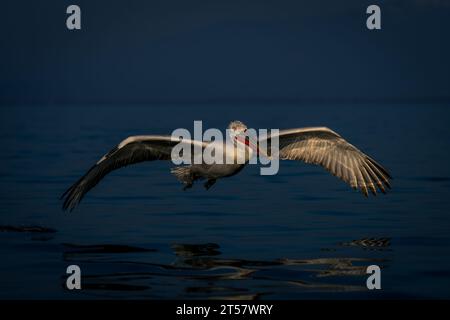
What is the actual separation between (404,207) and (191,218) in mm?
4695

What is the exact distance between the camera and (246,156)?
16.8 meters

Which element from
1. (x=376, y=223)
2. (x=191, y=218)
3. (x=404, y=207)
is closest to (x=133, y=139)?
(x=191, y=218)

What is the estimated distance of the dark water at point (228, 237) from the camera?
45.2ft

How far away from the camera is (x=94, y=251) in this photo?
16.2m

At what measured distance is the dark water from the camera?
13.8 metres

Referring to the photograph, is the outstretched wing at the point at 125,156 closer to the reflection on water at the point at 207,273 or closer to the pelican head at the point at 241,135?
the pelican head at the point at 241,135

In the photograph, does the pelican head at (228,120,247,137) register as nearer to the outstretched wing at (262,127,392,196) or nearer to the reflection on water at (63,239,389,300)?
the outstretched wing at (262,127,392,196)

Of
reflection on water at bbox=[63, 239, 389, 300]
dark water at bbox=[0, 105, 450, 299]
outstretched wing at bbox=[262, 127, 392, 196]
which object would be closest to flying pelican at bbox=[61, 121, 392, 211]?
outstretched wing at bbox=[262, 127, 392, 196]

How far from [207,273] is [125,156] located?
353 centimetres

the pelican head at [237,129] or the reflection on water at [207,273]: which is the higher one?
the pelican head at [237,129]

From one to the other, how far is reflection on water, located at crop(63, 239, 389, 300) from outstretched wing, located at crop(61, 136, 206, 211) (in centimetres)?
109

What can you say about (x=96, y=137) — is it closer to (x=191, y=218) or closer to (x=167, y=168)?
(x=167, y=168)

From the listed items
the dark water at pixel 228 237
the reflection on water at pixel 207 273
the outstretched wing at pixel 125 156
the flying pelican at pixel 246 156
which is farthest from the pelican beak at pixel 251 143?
the reflection on water at pixel 207 273

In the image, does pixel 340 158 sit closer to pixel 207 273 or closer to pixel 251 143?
pixel 251 143
